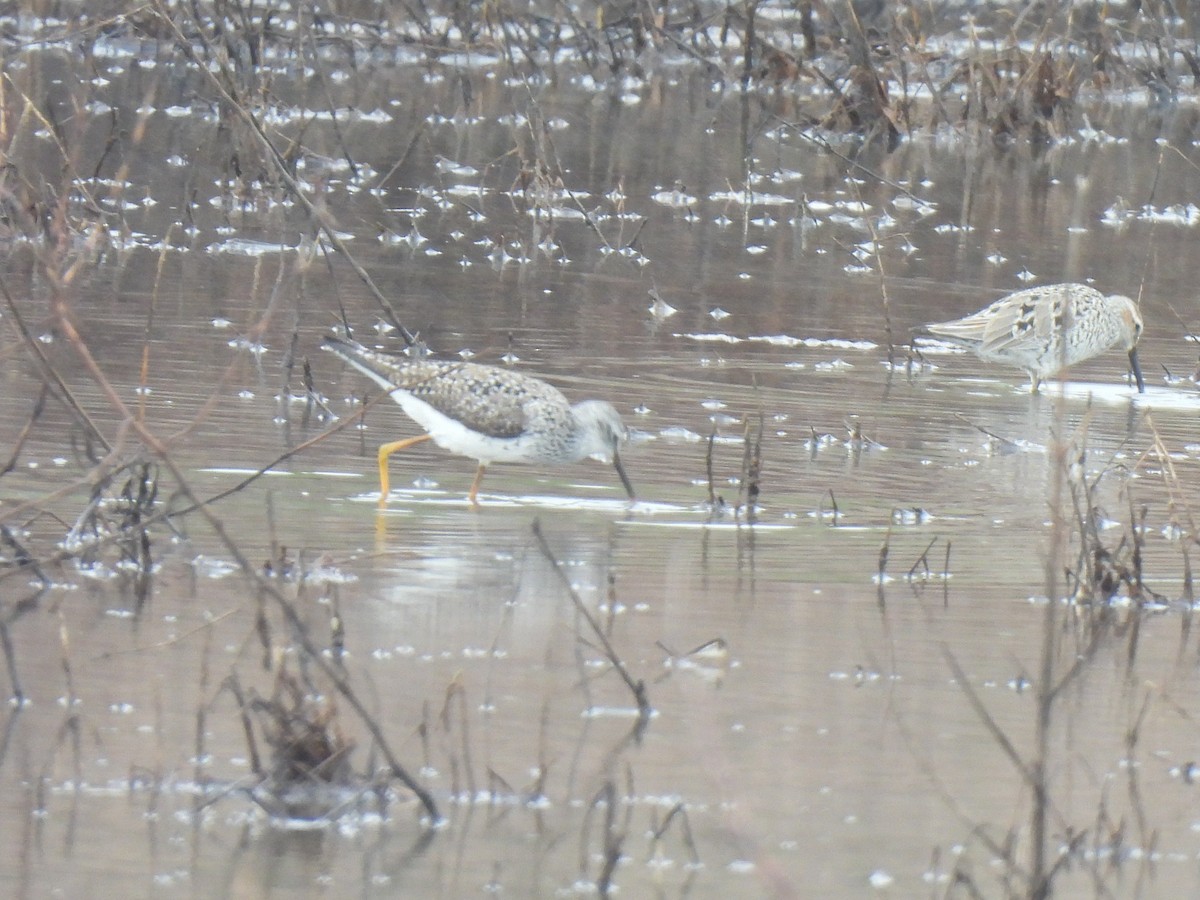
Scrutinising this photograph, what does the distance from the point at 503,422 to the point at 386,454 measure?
1.48 feet

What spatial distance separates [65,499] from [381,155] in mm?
10565

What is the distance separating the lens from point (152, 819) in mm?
5039

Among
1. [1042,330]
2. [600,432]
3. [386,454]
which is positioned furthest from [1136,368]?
[386,454]

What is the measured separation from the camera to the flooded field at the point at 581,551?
5062 millimetres

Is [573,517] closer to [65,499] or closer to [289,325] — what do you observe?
[65,499]

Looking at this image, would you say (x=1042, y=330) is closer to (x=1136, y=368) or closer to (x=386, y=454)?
(x=1136, y=368)

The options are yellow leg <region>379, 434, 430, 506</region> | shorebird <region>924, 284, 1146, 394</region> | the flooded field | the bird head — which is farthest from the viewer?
shorebird <region>924, 284, 1146, 394</region>

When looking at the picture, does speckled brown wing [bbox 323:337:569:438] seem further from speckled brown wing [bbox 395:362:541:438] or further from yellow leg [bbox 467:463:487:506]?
yellow leg [bbox 467:463:487:506]

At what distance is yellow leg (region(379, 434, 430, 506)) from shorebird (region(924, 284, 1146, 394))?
3.42 metres

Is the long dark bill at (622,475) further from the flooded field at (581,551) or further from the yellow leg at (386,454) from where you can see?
the yellow leg at (386,454)

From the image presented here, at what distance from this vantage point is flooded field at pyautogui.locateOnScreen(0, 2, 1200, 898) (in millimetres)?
5062

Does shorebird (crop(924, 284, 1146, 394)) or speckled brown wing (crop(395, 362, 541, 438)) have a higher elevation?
shorebird (crop(924, 284, 1146, 394))

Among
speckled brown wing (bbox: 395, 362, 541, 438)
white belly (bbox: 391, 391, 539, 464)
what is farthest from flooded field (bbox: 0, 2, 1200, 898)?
speckled brown wing (bbox: 395, 362, 541, 438)

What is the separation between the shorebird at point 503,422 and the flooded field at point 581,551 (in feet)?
0.68
